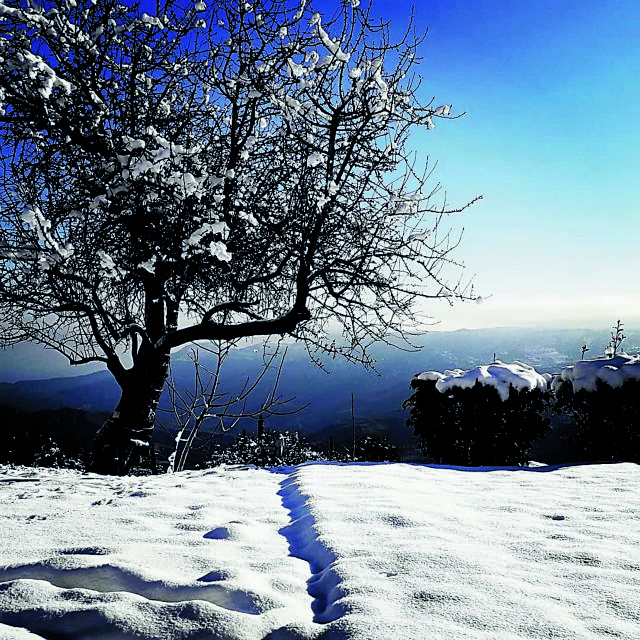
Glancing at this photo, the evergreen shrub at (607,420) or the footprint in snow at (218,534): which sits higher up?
the footprint in snow at (218,534)

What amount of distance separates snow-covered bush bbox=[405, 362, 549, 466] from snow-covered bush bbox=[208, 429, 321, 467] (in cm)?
354

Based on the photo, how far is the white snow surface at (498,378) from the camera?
827cm

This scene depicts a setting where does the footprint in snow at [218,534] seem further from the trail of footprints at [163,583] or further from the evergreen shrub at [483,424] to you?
the evergreen shrub at [483,424]

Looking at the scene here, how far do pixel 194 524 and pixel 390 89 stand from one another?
4.48m

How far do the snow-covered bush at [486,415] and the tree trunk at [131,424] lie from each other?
4.78 m

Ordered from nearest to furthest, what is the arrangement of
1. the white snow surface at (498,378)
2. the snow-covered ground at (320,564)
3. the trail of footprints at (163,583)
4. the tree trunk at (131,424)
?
the snow-covered ground at (320,564), the trail of footprints at (163,583), the tree trunk at (131,424), the white snow surface at (498,378)

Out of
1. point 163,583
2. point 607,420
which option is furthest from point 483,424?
point 163,583

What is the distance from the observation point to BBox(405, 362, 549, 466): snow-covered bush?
8281 mm

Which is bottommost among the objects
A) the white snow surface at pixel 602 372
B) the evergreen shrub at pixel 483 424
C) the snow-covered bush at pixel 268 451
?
the snow-covered bush at pixel 268 451

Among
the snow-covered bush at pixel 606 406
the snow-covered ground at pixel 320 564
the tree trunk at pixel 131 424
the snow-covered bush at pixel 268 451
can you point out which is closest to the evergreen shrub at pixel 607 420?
the snow-covered bush at pixel 606 406

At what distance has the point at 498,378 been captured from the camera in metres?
8.35

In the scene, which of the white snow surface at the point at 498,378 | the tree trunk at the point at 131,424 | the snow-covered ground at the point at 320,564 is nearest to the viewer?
the snow-covered ground at the point at 320,564

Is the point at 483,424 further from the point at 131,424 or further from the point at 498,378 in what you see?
the point at 131,424

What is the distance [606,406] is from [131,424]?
6.66 metres
